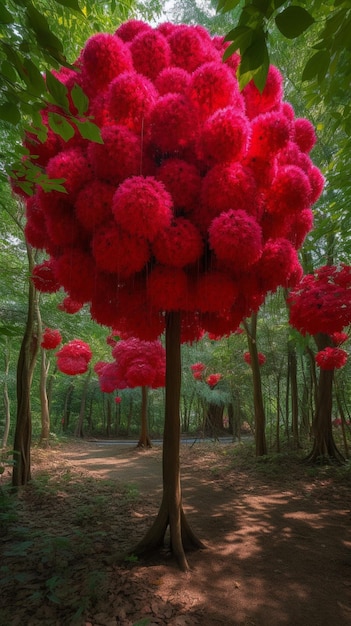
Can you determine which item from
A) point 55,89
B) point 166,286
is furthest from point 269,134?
point 55,89

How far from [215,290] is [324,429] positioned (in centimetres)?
675

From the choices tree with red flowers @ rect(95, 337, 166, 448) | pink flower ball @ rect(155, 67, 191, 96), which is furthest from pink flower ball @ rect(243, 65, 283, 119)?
tree with red flowers @ rect(95, 337, 166, 448)

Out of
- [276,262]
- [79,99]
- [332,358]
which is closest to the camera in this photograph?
[79,99]

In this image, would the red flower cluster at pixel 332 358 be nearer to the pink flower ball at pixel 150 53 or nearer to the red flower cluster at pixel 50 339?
the pink flower ball at pixel 150 53

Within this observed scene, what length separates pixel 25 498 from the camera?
5.52m

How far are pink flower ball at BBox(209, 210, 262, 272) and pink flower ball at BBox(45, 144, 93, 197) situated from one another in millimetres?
1032

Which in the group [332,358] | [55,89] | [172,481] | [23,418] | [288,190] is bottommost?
[172,481]

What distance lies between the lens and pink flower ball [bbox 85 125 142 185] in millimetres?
2526

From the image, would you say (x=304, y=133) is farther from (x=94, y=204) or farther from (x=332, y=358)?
(x=332, y=358)

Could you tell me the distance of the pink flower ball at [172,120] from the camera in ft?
8.46

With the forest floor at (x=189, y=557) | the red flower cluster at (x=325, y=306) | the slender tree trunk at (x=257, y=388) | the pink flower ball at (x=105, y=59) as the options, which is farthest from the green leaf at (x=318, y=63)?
the slender tree trunk at (x=257, y=388)

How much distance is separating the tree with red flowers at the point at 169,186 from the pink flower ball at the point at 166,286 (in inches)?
0.4

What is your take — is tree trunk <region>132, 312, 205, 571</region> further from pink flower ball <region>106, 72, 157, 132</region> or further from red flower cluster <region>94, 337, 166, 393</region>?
red flower cluster <region>94, 337, 166, 393</region>

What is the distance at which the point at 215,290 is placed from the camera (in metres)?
2.77
